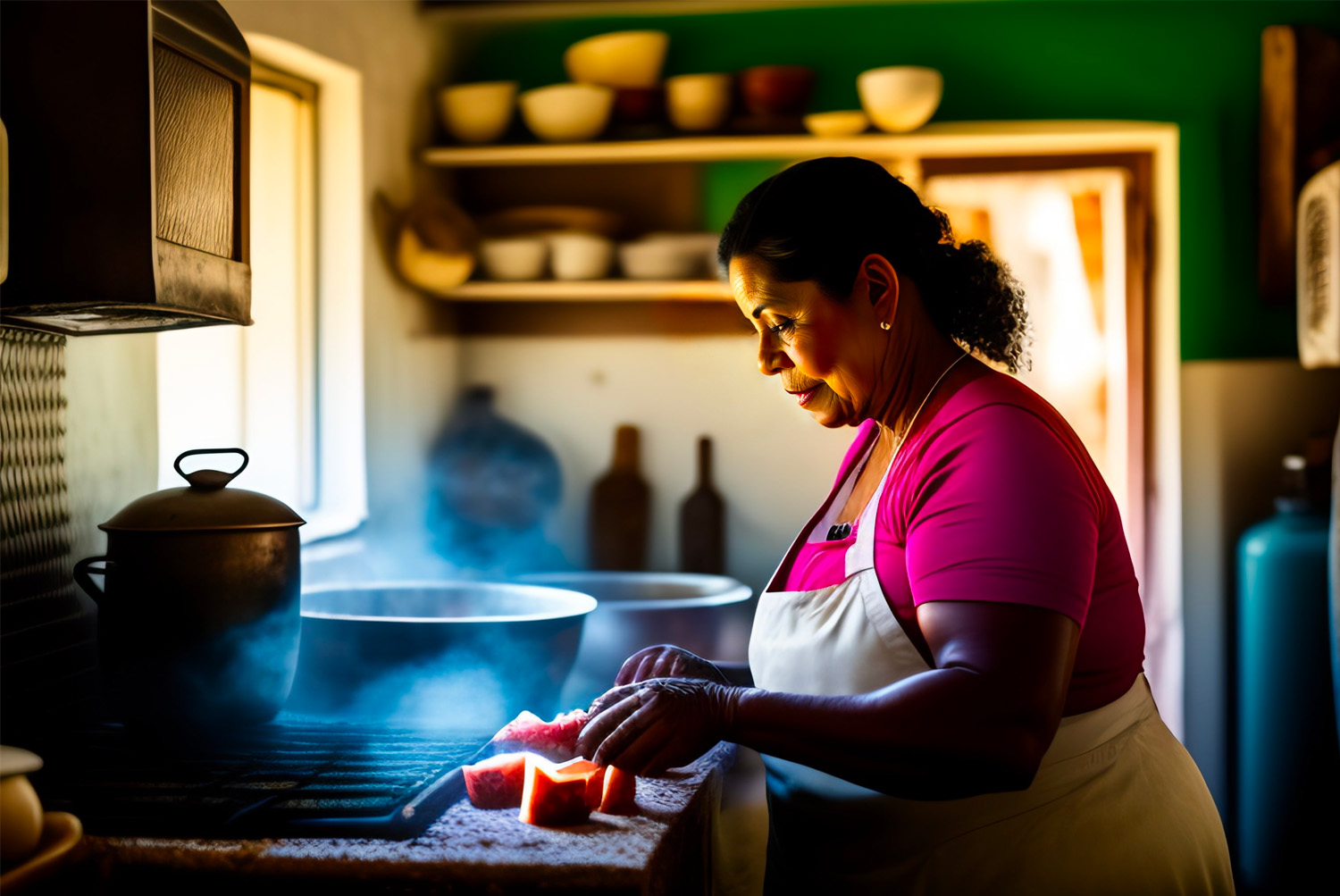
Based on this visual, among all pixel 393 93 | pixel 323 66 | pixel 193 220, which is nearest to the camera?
pixel 193 220

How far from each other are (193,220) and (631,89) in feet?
5.59

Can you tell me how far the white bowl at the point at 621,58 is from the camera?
2789 millimetres

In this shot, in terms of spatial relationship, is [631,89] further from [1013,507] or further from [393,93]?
[1013,507]

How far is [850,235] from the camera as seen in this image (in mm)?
1180

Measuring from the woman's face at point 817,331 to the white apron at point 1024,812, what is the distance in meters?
0.16

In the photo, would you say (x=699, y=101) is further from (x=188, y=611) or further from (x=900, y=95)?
(x=188, y=611)

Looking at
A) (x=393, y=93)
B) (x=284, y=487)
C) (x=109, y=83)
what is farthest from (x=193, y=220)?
(x=393, y=93)

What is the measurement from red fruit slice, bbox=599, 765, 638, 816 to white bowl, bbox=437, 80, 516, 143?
7.25ft

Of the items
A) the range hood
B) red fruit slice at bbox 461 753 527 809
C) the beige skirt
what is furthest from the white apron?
the range hood

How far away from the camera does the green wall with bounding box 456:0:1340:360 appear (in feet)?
8.98

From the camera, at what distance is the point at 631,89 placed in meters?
2.83

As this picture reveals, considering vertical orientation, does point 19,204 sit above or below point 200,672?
above

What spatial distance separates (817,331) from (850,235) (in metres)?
0.11

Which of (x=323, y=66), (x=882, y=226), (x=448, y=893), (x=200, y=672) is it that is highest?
(x=323, y=66)
